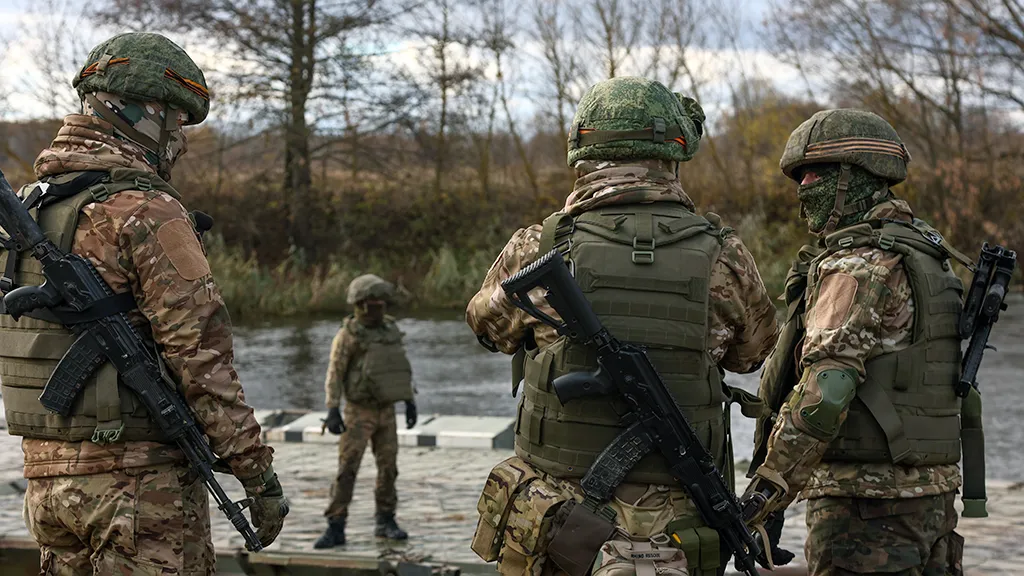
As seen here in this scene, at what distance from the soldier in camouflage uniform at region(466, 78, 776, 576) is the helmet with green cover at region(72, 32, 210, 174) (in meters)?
1.22

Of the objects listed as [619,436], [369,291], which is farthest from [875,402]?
[369,291]

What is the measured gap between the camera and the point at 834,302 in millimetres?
3875

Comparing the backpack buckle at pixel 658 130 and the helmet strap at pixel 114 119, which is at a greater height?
the helmet strap at pixel 114 119

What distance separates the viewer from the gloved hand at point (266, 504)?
144 inches

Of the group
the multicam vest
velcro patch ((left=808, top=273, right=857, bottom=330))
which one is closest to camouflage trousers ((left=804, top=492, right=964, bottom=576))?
the multicam vest

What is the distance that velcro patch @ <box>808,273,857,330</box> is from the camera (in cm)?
383

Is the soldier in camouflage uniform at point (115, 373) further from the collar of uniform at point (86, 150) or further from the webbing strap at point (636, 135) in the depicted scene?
the webbing strap at point (636, 135)

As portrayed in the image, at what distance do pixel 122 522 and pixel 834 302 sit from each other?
2.48 meters

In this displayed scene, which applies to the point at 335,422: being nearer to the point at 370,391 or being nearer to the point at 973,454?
the point at 370,391

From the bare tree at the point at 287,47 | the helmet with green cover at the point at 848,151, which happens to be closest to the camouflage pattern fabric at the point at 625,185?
the helmet with green cover at the point at 848,151

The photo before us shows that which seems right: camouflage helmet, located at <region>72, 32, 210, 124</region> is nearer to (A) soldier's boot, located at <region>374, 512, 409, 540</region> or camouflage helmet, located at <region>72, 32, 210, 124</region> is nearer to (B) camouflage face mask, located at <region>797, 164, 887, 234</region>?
(B) camouflage face mask, located at <region>797, 164, 887, 234</region>

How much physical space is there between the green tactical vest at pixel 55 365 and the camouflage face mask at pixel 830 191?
2.44 meters

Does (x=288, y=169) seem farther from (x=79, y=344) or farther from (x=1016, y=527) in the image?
(x=79, y=344)

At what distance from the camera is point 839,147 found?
4.21 m
